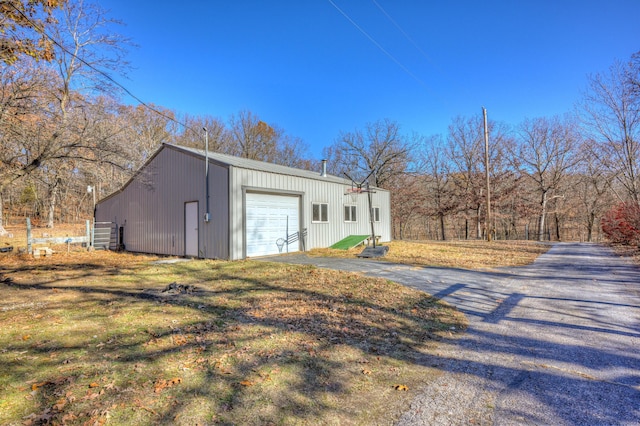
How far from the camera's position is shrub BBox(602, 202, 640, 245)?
37.0 ft

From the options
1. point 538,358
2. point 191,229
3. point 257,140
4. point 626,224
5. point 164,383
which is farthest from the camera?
point 257,140

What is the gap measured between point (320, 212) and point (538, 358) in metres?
11.3

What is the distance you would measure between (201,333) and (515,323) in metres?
4.13

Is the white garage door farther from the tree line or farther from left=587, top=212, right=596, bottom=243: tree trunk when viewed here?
left=587, top=212, right=596, bottom=243: tree trunk

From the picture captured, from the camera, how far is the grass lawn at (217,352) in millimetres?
2307

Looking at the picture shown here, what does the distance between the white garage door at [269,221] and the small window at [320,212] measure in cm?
91

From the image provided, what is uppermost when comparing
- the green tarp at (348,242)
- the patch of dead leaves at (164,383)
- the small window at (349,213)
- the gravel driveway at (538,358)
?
the small window at (349,213)

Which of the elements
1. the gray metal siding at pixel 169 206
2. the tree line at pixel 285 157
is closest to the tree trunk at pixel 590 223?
the tree line at pixel 285 157

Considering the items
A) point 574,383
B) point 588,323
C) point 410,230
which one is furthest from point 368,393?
point 410,230

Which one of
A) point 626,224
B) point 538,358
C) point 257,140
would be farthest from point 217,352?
point 257,140

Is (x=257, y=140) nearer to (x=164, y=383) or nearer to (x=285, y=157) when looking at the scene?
(x=285, y=157)

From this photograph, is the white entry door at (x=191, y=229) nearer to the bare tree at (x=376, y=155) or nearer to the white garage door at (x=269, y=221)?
the white garage door at (x=269, y=221)

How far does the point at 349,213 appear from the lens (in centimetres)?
1588

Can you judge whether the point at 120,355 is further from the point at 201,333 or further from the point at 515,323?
the point at 515,323
